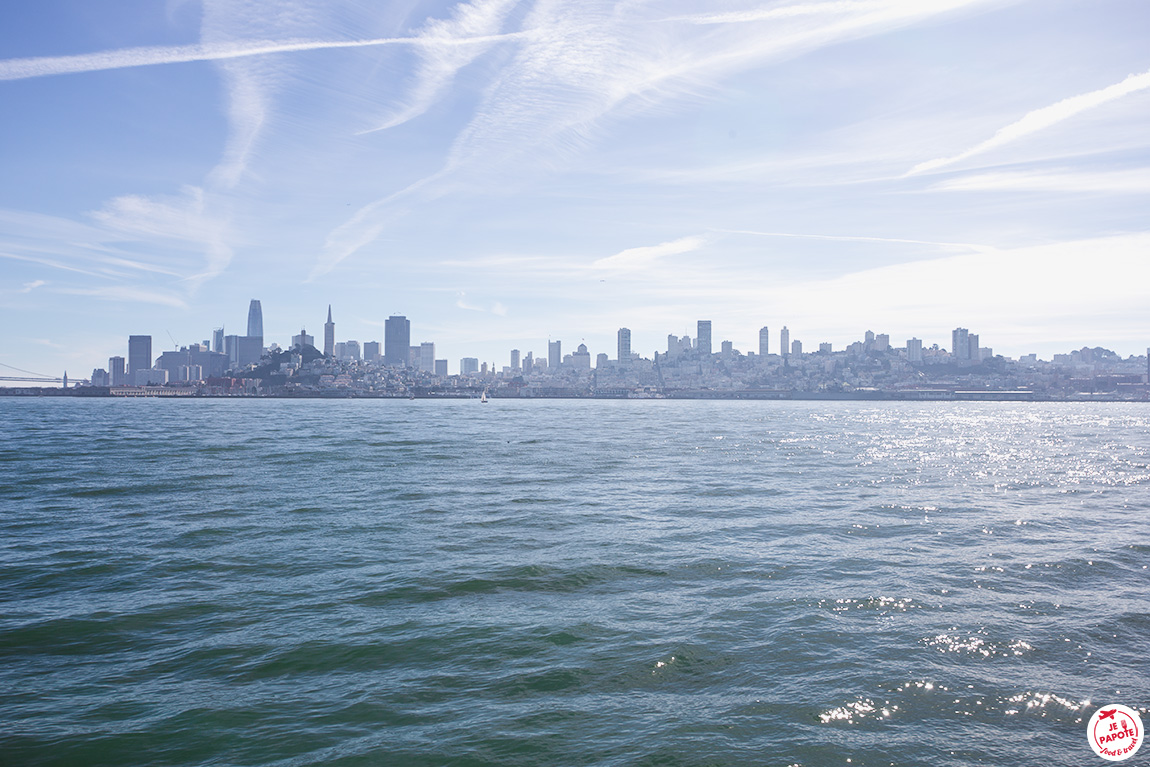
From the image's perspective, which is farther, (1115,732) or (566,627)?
(566,627)

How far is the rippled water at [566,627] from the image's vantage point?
29.5ft

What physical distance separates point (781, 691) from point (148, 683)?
10410 millimetres

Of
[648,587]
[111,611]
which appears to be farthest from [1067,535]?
[111,611]

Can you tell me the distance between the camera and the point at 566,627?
13.1 m

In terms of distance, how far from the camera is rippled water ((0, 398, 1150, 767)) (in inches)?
354

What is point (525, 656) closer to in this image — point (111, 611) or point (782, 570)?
point (782, 570)

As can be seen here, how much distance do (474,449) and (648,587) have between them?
133 feet

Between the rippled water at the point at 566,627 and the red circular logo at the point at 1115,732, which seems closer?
the red circular logo at the point at 1115,732

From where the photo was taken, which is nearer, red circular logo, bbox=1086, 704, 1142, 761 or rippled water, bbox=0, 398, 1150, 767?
red circular logo, bbox=1086, 704, 1142, 761

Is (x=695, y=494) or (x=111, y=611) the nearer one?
(x=111, y=611)

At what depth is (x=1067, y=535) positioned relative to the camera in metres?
21.8

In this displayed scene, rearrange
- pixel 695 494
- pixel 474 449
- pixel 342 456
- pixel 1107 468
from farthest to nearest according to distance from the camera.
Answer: pixel 474 449 → pixel 342 456 → pixel 1107 468 → pixel 695 494

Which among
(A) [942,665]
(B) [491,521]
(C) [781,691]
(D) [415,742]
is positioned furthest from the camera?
(B) [491,521]

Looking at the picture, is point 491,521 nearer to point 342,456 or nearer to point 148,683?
point 148,683
